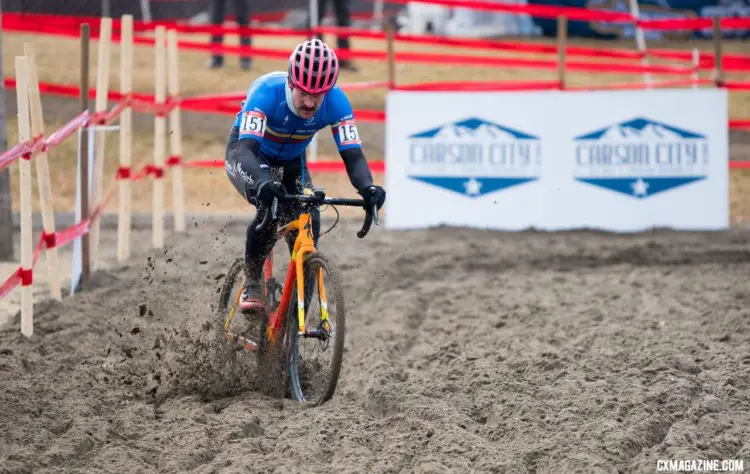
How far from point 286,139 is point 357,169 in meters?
0.62

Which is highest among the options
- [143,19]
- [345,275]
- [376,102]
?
[143,19]

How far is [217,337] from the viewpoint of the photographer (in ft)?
20.7

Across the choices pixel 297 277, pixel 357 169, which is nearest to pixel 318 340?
pixel 297 277

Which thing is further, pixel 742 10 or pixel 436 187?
pixel 742 10

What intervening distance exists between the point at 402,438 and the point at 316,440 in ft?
1.37

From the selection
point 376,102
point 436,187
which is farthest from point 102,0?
point 436,187

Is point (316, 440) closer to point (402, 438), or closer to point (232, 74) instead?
point (402, 438)

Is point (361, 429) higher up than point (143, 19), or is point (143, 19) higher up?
point (143, 19)

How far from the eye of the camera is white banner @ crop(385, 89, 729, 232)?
11906mm

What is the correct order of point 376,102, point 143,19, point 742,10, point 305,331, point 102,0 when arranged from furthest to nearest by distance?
point 742,10 → point 143,19 → point 102,0 → point 376,102 → point 305,331

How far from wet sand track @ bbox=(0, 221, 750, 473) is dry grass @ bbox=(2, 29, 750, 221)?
419cm

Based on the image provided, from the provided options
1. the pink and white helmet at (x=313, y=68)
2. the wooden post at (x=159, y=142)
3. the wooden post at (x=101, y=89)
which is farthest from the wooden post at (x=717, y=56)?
the pink and white helmet at (x=313, y=68)

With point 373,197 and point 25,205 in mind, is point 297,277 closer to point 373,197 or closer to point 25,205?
point 373,197

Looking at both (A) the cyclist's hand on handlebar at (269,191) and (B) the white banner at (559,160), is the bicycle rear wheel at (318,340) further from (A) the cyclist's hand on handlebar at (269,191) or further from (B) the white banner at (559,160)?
(B) the white banner at (559,160)
